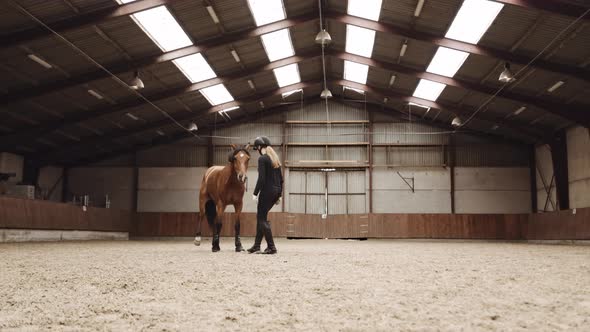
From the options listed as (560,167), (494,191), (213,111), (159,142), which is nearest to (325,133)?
(213,111)

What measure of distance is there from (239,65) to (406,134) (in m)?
11.7

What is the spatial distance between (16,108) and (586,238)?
Result: 76.9 ft

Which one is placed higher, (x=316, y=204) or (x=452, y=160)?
(x=452, y=160)

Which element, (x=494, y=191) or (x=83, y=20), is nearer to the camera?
(x=83, y=20)

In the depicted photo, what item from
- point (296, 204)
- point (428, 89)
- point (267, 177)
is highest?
point (428, 89)

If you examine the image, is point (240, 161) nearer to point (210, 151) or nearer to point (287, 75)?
point (287, 75)

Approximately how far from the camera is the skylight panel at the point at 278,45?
20.0m

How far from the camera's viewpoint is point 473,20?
647 inches

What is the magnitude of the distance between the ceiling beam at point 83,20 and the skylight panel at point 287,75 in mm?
10394

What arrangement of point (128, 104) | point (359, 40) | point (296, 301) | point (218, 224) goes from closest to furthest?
point (296, 301), point (218, 224), point (359, 40), point (128, 104)

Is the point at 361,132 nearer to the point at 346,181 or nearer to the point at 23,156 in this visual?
the point at 346,181

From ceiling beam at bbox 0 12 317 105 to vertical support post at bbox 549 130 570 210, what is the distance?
1397 cm

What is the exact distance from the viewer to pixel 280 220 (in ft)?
93.7

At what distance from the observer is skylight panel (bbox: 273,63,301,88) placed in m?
24.4
